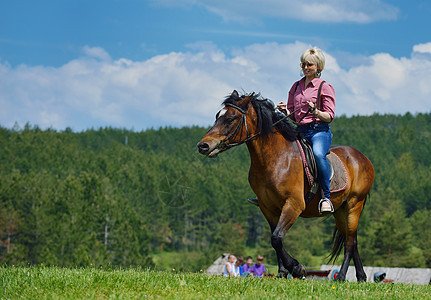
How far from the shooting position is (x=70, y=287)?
6.97m

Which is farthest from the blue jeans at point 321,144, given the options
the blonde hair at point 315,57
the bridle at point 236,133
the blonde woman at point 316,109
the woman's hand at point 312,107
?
the bridle at point 236,133

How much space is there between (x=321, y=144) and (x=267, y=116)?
42.1 inches

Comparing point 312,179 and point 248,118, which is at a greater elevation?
point 248,118

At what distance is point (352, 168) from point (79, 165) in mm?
150786

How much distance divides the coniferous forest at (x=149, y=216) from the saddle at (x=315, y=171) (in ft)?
155

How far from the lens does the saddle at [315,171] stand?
9.27 meters

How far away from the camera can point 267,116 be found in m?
9.12

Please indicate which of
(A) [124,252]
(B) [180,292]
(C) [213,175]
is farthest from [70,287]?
(C) [213,175]

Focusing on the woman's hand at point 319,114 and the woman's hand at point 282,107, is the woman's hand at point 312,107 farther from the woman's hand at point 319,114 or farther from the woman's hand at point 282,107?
the woman's hand at point 282,107

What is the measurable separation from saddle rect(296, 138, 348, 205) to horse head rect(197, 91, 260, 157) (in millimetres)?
913

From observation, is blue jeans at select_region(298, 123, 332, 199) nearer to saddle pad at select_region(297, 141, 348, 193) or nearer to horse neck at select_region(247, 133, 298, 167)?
saddle pad at select_region(297, 141, 348, 193)

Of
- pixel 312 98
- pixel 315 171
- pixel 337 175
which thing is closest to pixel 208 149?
pixel 315 171

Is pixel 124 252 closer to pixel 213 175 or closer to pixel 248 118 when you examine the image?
pixel 213 175

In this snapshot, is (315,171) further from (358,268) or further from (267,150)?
(358,268)
